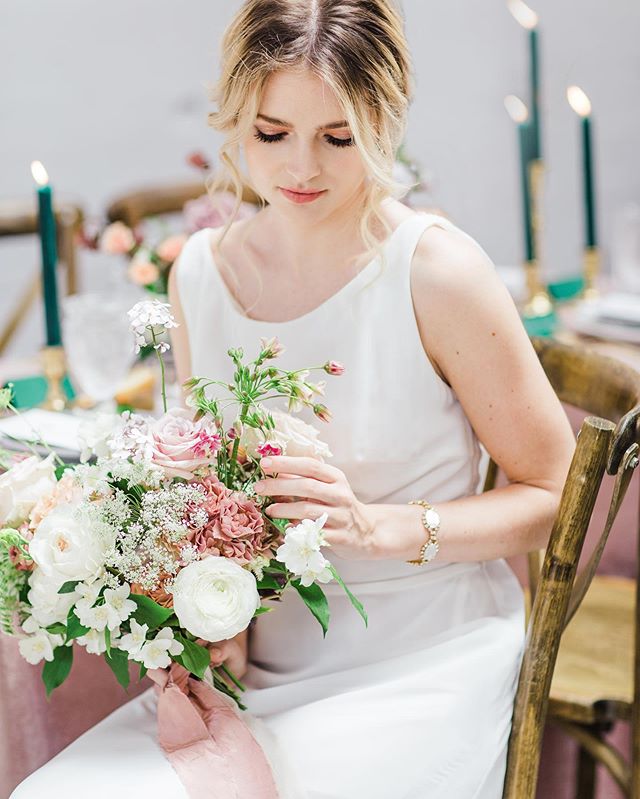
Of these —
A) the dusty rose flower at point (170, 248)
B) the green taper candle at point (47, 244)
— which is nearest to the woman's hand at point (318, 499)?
the green taper candle at point (47, 244)

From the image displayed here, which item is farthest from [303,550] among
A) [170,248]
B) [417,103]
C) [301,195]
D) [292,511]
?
[417,103]

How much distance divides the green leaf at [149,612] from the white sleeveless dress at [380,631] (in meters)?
0.19

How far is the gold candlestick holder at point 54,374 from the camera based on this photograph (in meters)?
1.93

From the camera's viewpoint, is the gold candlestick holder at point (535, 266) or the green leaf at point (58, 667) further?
the gold candlestick holder at point (535, 266)

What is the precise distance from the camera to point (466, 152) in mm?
3689

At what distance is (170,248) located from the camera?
2.10 m

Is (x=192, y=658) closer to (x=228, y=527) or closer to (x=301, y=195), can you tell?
(x=228, y=527)

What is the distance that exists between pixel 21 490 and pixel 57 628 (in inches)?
6.3

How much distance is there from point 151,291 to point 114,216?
0.93 meters

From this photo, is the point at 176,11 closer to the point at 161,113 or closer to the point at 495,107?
the point at 161,113

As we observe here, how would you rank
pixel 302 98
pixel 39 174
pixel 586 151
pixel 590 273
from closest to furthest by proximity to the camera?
pixel 302 98, pixel 39 174, pixel 586 151, pixel 590 273

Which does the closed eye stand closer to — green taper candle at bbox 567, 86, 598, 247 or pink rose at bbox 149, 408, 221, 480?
pink rose at bbox 149, 408, 221, 480

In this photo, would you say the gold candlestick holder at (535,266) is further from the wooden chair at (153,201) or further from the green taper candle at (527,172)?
the wooden chair at (153,201)

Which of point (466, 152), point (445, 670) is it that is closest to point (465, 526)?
point (445, 670)
